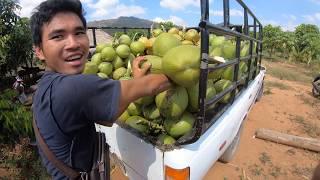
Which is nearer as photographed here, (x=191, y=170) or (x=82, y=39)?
(x=82, y=39)

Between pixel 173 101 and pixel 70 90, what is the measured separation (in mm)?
790

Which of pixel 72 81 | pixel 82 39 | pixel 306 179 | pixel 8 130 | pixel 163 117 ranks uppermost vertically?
pixel 82 39

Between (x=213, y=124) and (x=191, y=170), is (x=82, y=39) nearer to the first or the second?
(x=191, y=170)

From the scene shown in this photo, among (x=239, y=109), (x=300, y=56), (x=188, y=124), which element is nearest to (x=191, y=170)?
(x=188, y=124)

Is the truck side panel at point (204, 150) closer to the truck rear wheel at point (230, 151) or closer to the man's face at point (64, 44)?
the man's face at point (64, 44)

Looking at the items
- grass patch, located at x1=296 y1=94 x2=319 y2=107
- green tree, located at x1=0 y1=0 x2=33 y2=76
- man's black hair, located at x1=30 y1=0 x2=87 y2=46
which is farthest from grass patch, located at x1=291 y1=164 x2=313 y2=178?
green tree, located at x1=0 y1=0 x2=33 y2=76

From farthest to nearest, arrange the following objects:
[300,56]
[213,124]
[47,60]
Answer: [300,56] < [213,124] < [47,60]

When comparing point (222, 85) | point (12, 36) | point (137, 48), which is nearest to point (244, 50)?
point (222, 85)

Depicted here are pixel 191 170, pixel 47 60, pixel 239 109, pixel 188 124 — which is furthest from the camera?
pixel 239 109

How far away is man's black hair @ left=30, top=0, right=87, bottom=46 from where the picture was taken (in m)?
1.66

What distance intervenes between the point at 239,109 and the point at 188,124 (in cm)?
110

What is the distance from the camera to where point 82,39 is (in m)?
1.75

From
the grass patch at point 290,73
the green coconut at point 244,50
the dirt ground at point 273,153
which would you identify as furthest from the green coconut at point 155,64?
the grass patch at point 290,73

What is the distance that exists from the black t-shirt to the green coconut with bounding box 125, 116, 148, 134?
0.64 metres
